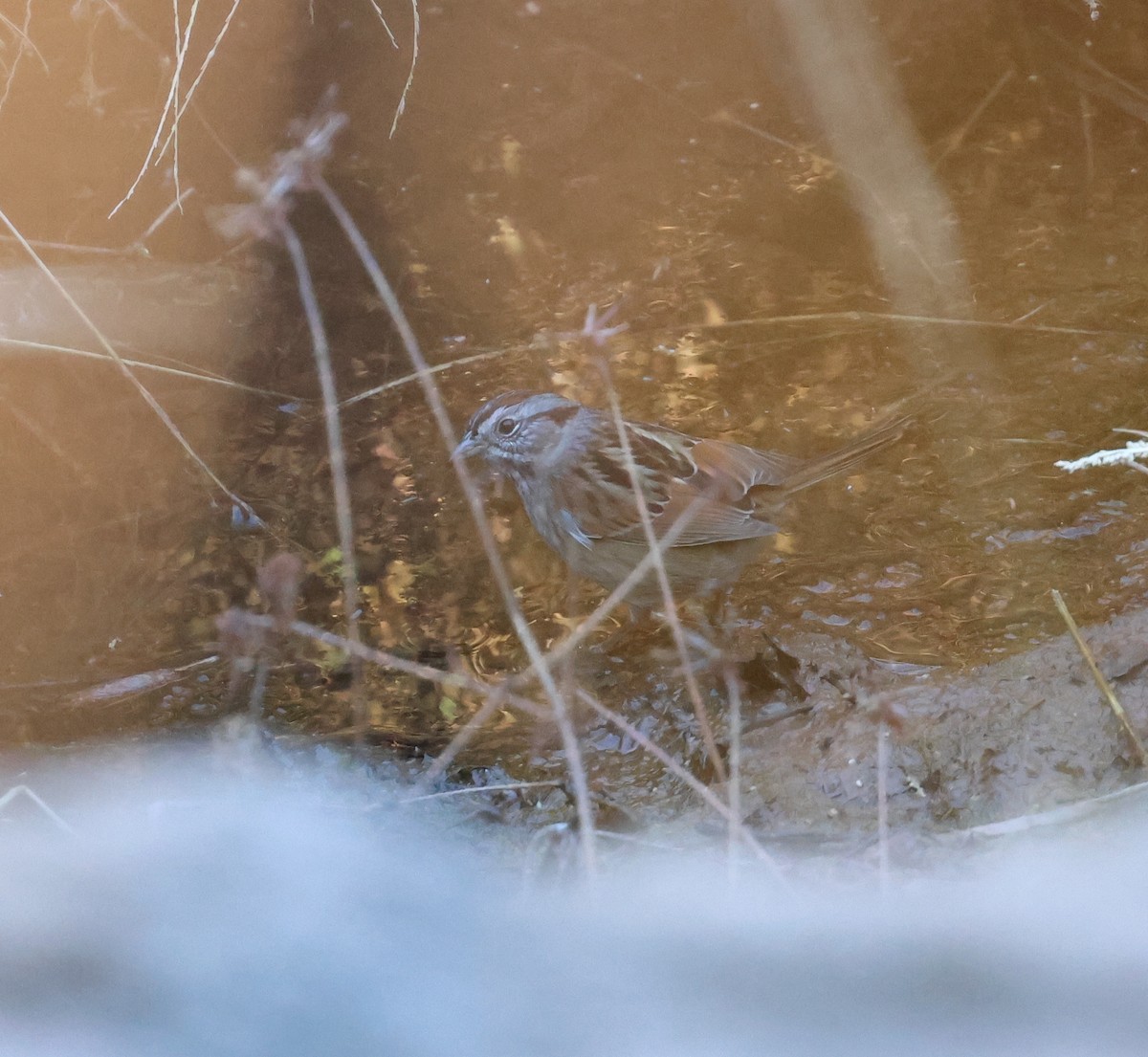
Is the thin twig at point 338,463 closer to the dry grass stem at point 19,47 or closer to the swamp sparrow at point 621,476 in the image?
the swamp sparrow at point 621,476

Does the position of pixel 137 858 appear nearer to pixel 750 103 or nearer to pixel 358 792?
pixel 358 792

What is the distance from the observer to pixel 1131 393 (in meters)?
3.59

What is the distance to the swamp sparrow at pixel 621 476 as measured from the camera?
332 cm

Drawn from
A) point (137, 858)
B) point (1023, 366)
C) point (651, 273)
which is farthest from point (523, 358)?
point (137, 858)

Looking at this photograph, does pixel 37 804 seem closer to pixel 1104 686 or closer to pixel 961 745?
pixel 961 745

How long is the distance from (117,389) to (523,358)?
138 cm

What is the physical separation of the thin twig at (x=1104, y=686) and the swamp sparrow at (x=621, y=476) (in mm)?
823

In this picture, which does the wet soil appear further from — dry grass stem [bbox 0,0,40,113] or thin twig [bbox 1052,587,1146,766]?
dry grass stem [bbox 0,0,40,113]

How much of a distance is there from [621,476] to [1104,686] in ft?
4.65

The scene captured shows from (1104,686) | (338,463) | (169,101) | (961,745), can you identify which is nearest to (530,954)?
(338,463)

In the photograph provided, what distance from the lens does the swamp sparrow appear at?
332 centimetres

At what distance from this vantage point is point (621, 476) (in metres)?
3.41

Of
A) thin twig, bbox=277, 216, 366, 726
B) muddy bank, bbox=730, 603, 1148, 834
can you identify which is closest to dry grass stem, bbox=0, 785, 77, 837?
thin twig, bbox=277, 216, 366, 726

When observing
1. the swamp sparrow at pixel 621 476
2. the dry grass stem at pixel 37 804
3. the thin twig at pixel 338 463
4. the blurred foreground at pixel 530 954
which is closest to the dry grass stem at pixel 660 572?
the blurred foreground at pixel 530 954
